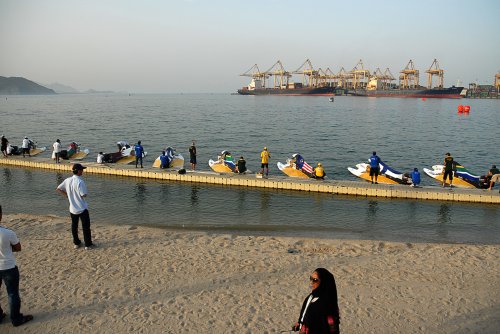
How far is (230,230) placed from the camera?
11758mm

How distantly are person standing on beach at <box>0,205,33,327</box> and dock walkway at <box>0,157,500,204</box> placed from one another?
1252 cm

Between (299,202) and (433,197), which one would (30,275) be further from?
(433,197)

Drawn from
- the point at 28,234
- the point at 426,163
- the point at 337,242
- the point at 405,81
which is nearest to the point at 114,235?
the point at 28,234

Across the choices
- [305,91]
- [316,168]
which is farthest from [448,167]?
[305,91]

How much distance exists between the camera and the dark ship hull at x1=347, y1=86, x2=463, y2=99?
138750mm

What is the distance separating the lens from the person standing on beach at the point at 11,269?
5.18m

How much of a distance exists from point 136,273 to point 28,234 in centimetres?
430

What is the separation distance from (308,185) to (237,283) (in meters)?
10.1

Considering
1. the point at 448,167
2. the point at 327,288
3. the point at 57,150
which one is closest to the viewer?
the point at 327,288

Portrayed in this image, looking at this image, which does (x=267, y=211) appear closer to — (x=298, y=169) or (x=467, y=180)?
(x=298, y=169)

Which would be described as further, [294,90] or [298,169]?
[294,90]

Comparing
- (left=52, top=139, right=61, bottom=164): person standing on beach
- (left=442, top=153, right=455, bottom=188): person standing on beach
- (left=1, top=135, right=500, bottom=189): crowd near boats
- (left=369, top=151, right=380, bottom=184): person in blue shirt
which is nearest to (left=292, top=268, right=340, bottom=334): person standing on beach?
(left=1, top=135, right=500, bottom=189): crowd near boats

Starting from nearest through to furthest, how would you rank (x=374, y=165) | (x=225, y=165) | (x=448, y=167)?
(x=448, y=167) < (x=374, y=165) < (x=225, y=165)

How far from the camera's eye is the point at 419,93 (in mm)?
141500
